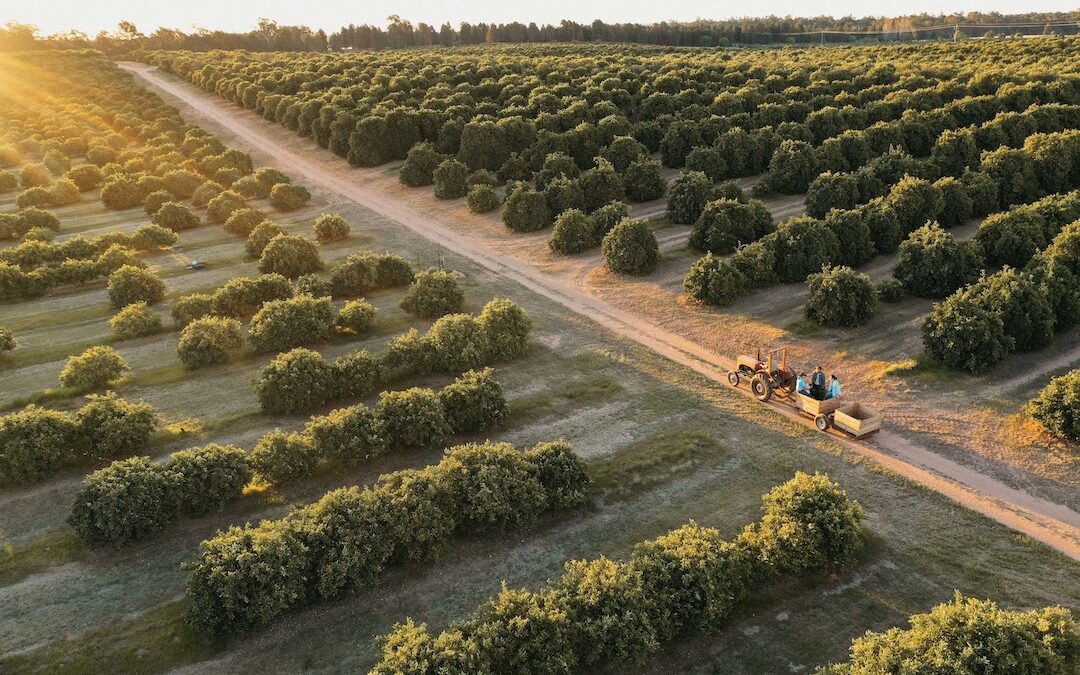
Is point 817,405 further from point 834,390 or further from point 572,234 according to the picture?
point 572,234

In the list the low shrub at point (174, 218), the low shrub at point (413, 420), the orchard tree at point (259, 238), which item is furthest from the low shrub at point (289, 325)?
the low shrub at point (174, 218)

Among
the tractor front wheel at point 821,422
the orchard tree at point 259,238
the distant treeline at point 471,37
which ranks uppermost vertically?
the distant treeline at point 471,37

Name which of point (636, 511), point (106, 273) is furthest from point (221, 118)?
point (636, 511)

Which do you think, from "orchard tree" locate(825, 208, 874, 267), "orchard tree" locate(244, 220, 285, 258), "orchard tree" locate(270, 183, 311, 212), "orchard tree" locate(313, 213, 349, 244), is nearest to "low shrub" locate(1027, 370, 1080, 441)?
"orchard tree" locate(825, 208, 874, 267)

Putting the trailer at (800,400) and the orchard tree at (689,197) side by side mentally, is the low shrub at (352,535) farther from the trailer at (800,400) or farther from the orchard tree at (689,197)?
the orchard tree at (689,197)

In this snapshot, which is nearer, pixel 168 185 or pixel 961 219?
pixel 961 219

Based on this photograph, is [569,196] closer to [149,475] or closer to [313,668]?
[149,475]

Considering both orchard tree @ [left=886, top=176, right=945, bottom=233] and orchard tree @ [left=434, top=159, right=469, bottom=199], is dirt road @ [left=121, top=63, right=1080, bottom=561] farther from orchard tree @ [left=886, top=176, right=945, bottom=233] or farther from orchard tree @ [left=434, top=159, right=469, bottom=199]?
orchard tree @ [left=886, top=176, right=945, bottom=233]
